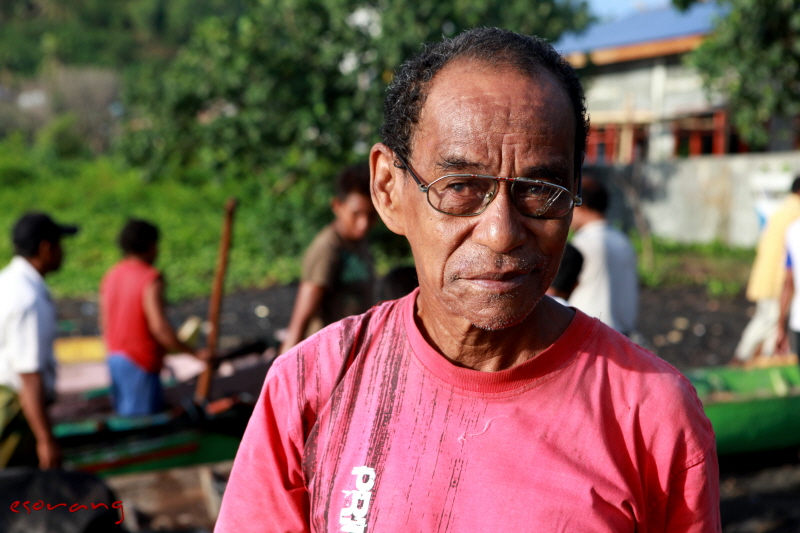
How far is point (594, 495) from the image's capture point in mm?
1230

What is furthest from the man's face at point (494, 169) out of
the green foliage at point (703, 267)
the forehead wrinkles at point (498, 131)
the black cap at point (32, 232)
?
the green foliage at point (703, 267)

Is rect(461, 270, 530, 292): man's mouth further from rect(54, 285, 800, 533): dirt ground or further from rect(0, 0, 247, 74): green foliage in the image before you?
rect(0, 0, 247, 74): green foliage

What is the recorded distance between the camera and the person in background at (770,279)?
5.59 metres

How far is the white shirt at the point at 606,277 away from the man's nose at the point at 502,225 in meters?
2.85

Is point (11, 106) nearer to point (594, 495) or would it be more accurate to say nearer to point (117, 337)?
point (117, 337)

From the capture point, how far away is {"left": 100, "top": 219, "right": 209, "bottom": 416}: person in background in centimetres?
471

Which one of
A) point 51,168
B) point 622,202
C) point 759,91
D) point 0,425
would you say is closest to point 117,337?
point 0,425

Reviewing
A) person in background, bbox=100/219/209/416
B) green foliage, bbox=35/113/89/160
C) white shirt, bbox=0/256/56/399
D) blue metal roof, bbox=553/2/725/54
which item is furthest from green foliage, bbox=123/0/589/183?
green foliage, bbox=35/113/89/160

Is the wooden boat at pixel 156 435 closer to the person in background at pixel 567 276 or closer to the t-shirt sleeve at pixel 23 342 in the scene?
the t-shirt sleeve at pixel 23 342

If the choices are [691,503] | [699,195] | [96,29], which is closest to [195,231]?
[699,195]

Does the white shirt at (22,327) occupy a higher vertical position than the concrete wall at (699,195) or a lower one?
lower

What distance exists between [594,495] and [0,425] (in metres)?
3.53

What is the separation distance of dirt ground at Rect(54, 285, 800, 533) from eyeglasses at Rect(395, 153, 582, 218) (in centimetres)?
381

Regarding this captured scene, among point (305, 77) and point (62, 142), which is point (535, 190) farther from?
point (62, 142)
